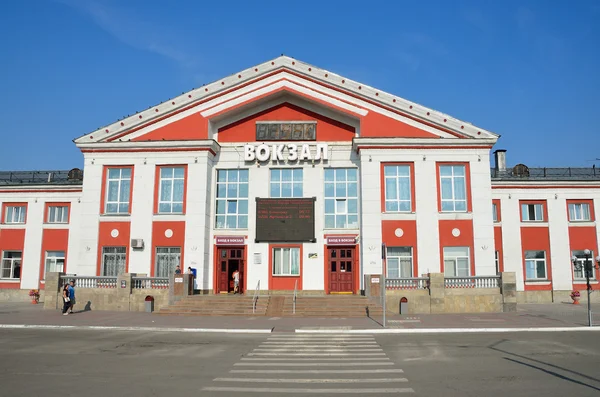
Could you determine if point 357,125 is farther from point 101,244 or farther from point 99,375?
point 99,375

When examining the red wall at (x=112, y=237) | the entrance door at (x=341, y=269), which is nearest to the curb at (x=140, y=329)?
the red wall at (x=112, y=237)

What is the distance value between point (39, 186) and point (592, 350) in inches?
1449

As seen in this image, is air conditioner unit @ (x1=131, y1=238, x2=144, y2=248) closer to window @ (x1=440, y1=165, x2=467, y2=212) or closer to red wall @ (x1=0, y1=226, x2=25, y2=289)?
red wall @ (x1=0, y1=226, x2=25, y2=289)

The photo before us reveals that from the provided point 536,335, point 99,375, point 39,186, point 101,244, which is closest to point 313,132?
point 101,244

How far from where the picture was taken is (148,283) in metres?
28.2

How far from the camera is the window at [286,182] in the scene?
3192 cm

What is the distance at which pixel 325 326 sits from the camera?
66.3ft

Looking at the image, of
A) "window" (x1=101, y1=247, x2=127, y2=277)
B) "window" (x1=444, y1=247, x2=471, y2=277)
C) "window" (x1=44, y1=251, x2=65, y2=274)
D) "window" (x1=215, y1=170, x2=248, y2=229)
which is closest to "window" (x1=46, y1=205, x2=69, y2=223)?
"window" (x1=44, y1=251, x2=65, y2=274)

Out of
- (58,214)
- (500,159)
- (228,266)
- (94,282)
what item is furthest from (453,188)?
(58,214)

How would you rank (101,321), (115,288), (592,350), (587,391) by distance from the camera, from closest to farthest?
(587,391), (592,350), (101,321), (115,288)

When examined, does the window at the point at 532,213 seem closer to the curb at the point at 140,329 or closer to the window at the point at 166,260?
the curb at the point at 140,329

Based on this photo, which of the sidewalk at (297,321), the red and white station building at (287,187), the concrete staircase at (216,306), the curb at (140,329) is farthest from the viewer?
the red and white station building at (287,187)

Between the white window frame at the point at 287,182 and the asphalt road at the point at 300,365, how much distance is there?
48.9 feet

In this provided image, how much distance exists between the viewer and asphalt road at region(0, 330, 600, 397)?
30.8 ft
